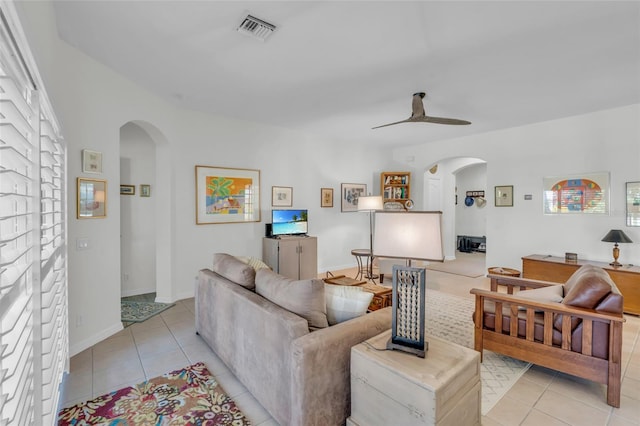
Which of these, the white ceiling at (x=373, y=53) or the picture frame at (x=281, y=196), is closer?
the white ceiling at (x=373, y=53)

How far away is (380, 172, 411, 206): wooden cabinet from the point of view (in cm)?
678

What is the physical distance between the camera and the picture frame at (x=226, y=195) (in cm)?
452

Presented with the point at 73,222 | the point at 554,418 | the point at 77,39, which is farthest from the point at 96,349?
the point at 554,418

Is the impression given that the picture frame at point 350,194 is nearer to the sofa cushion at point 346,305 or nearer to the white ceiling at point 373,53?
the white ceiling at point 373,53

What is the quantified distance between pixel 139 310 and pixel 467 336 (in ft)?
12.8

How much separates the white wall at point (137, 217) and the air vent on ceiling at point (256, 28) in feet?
9.00

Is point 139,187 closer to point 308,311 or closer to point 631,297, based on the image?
point 308,311

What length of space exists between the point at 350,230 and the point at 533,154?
11.8 ft

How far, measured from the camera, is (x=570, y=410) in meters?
2.01

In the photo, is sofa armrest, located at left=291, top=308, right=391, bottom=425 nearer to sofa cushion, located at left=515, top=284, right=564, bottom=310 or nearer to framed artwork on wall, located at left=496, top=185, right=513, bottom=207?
sofa cushion, located at left=515, top=284, right=564, bottom=310

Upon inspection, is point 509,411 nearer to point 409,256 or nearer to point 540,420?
point 540,420

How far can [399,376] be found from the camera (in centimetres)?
143

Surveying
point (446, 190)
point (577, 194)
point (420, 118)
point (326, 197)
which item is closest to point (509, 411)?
point (420, 118)

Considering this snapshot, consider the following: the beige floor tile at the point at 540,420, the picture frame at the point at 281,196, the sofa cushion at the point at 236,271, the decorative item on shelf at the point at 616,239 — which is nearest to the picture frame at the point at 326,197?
the picture frame at the point at 281,196
